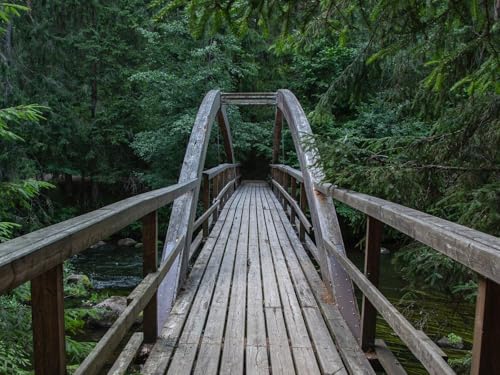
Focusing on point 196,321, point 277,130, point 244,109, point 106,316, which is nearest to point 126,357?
point 196,321

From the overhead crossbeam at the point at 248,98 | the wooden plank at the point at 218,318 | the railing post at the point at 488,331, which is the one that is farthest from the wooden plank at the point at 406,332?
the overhead crossbeam at the point at 248,98

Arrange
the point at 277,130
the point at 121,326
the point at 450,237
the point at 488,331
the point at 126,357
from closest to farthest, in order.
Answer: the point at 488,331, the point at 450,237, the point at 121,326, the point at 126,357, the point at 277,130

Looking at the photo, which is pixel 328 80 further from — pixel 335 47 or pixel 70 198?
pixel 70 198

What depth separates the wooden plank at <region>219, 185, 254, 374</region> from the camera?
184 centimetres

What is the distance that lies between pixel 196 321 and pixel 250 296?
564 mm

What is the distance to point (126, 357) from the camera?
1.67m

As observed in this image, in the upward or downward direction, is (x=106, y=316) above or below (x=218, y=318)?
below

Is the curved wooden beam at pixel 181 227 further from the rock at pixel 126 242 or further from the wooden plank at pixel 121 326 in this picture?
the rock at pixel 126 242

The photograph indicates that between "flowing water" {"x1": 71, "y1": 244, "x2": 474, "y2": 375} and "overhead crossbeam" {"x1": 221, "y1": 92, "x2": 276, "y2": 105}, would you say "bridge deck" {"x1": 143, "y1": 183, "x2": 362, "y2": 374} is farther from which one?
"overhead crossbeam" {"x1": 221, "y1": 92, "x2": 276, "y2": 105}

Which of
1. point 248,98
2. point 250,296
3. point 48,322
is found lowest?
point 250,296

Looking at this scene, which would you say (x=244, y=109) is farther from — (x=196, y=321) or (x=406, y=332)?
(x=406, y=332)

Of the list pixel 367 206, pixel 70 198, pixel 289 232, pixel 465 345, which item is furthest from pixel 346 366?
pixel 70 198

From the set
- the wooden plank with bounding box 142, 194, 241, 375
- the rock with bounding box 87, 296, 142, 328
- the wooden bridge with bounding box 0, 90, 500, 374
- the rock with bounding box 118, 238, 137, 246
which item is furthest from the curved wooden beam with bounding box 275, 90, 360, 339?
the rock with bounding box 118, 238, 137, 246

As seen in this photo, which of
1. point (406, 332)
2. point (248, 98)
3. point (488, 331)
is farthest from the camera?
point (248, 98)
